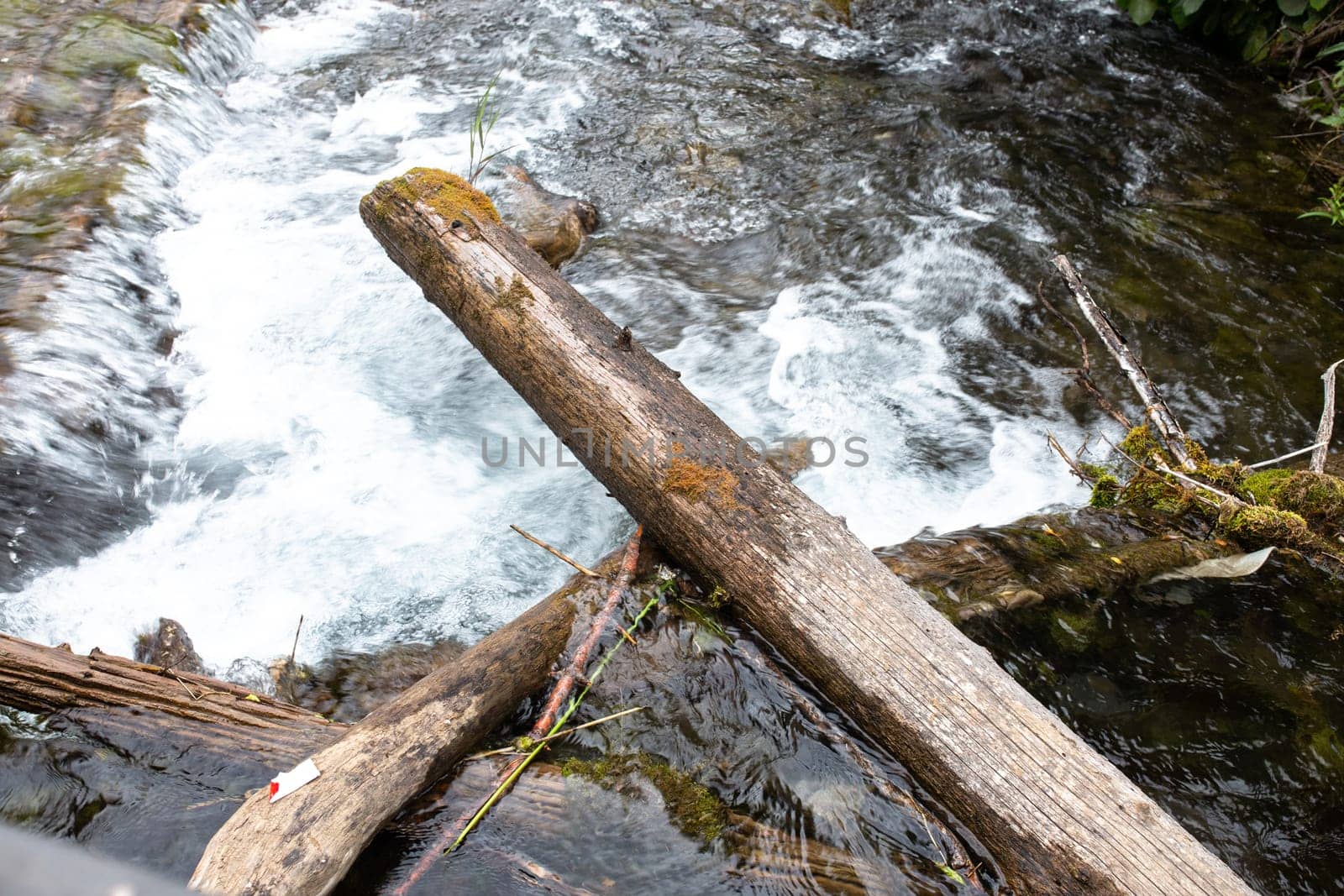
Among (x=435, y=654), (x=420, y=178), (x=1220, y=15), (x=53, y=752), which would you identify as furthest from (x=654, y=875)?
(x=1220, y=15)

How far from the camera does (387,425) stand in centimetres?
448

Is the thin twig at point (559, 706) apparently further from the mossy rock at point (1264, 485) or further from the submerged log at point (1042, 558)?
the mossy rock at point (1264, 485)

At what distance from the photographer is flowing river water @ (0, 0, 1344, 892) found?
3521mm

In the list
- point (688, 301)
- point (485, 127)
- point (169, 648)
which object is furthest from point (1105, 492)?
point (485, 127)

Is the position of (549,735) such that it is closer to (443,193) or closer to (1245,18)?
(443,193)

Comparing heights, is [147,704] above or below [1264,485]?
below

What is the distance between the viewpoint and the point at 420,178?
4.07 meters

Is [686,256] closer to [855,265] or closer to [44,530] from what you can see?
[855,265]

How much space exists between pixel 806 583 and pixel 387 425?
2672 millimetres

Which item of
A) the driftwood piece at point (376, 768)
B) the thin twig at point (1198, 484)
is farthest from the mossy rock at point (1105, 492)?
the driftwood piece at point (376, 768)

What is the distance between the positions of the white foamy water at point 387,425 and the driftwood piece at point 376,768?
0.69 meters

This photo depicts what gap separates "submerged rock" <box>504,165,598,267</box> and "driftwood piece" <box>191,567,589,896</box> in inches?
121

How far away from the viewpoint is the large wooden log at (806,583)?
7.47ft

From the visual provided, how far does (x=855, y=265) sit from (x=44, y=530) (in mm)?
4683
